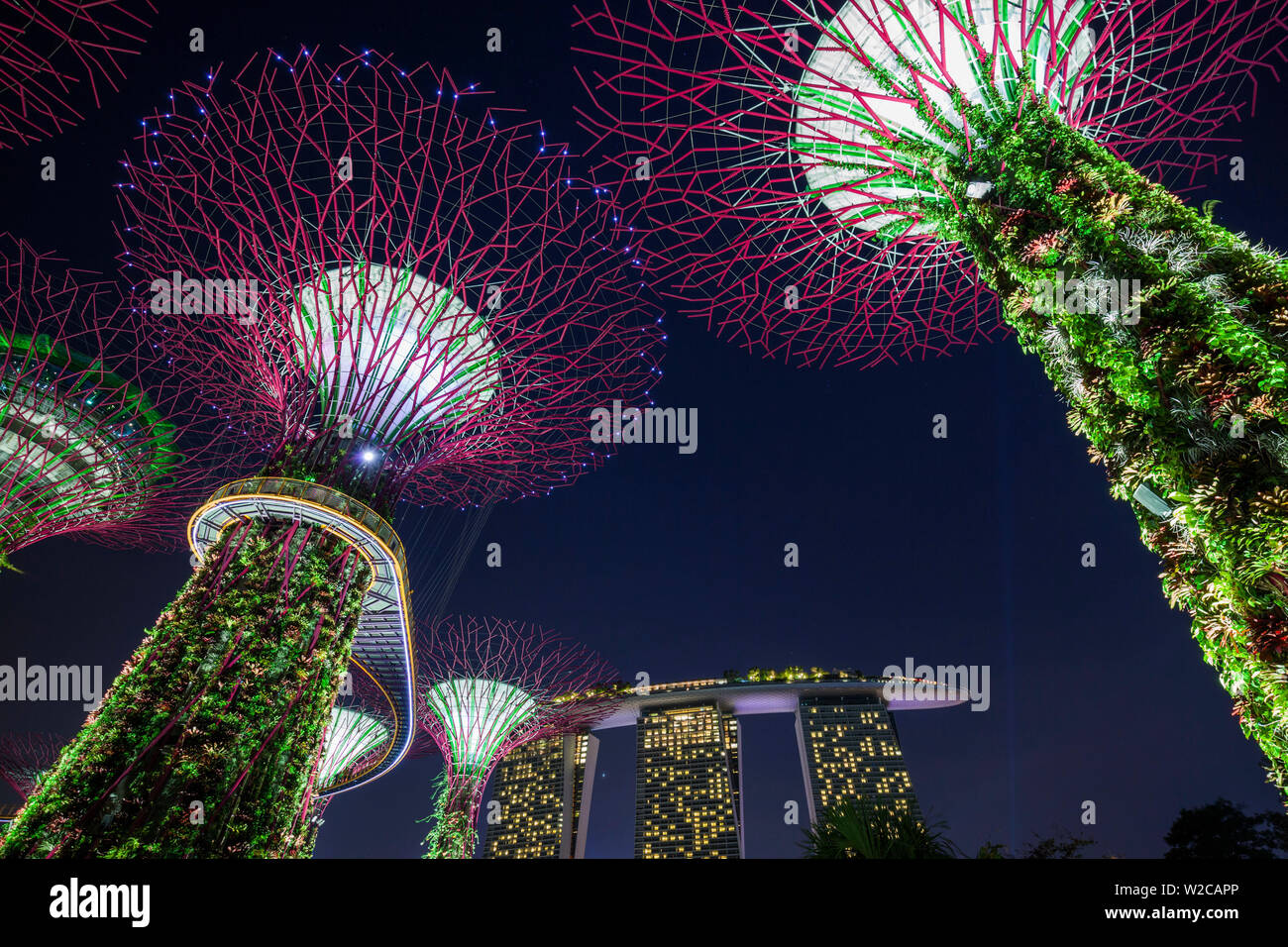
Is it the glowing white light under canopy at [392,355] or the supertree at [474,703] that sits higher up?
the glowing white light under canopy at [392,355]

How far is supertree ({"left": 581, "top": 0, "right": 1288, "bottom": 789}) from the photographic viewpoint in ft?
18.8

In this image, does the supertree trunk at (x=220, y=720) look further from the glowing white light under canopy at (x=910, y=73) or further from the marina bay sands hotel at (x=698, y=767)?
the marina bay sands hotel at (x=698, y=767)

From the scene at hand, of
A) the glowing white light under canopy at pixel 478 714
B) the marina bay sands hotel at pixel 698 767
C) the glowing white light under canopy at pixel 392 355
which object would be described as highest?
the glowing white light under canopy at pixel 392 355

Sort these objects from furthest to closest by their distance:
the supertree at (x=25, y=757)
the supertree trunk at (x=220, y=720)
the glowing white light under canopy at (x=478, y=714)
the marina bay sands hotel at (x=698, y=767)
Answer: the marina bay sands hotel at (x=698, y=767) → the supertree at (x=25, y=757) → the glowing white light under canopy at (x=478, y=714) → the supertree trunk at (x=220, y=720)

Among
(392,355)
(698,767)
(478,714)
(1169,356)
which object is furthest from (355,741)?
(698,767)

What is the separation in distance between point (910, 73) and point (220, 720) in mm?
19047

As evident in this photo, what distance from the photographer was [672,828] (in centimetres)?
7462

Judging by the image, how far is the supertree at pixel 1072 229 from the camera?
5.72 m

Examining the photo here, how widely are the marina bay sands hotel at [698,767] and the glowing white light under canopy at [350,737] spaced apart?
3961 centimetres

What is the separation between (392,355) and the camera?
17.7 m

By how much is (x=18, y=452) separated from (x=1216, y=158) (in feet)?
103

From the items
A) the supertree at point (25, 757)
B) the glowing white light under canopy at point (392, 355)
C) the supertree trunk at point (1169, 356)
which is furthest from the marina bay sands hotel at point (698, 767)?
the supertree trunk at point (1169, 356)
